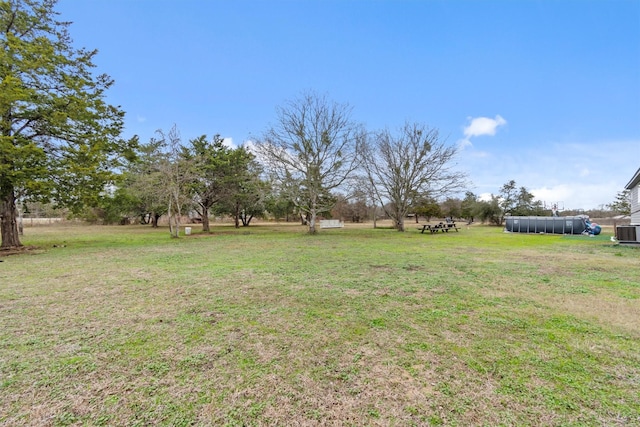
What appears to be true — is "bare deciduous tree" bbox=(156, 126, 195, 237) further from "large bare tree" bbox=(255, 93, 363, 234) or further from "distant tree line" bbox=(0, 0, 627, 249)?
"large bare tree" bbox=(255, 93, 363, 234)

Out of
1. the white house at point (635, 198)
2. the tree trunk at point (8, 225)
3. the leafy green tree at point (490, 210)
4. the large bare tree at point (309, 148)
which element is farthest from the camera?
the leafy green tree at point (490, 210)

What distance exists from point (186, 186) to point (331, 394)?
635 inches

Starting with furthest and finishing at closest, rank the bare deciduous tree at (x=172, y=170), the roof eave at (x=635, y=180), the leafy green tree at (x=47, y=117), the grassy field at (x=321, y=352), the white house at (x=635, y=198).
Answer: the bare deciduous tree at (x=172, y=170) < the white house at (x=635, y=198) < the roof eave at (x=635, y=180) < the leafy green tree at (x=47, y=117) < the grassy field at (x=321, y=352)

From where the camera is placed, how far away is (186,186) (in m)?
15.7

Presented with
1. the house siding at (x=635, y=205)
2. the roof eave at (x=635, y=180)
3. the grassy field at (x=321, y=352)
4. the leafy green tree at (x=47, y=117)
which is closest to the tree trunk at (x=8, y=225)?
the leafy green tree at (x=47, y=117)

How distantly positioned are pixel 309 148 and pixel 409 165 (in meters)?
7.25

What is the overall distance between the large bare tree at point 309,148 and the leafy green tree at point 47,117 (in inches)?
324

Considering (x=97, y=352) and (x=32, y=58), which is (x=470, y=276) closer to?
(x=97, y=352)

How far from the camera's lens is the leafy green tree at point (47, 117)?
8.75 metres

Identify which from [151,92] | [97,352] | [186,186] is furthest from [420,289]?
[151,92]

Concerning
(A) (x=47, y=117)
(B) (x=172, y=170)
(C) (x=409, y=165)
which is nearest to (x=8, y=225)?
(A) (x=47, y=117)

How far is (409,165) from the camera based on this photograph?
1897 centimetres

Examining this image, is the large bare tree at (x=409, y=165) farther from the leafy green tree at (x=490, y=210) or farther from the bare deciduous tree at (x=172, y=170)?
the leafy green tree at (x=490, y=210)

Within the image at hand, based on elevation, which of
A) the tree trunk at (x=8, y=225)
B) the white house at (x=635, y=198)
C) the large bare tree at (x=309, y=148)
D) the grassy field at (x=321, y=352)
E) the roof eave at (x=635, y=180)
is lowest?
the grassy field at (x=321, y=352)
